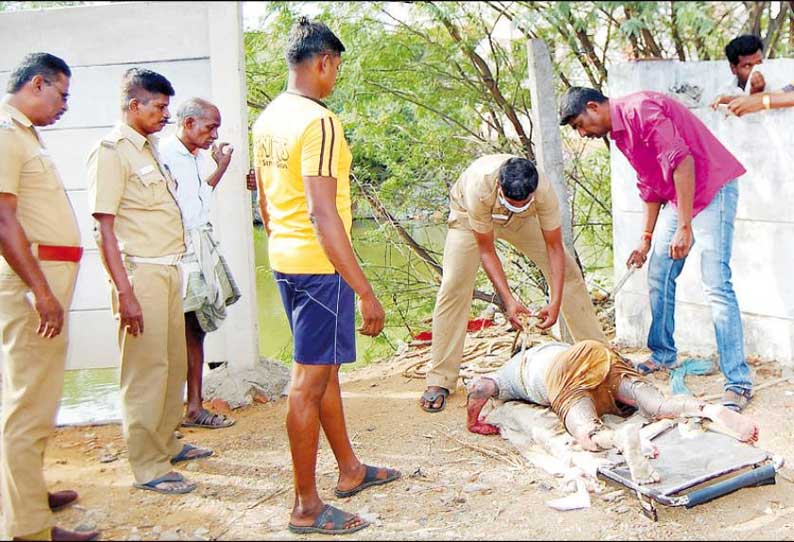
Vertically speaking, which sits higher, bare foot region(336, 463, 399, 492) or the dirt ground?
bare foot region(336, 463, 399, 492)

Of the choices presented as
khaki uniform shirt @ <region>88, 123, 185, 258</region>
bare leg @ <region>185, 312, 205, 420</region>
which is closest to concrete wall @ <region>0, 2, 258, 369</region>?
bare leg @ <region>185, 312, 205, 420</region>

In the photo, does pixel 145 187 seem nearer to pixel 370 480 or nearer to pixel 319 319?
pixel 319 319

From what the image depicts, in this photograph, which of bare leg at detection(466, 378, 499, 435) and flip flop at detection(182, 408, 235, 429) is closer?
bare leg at detection(466, 378, 499, 435)

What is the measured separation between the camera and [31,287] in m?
2.86

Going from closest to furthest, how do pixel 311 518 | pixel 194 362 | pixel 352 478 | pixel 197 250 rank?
pixel 311 518 → pixel 352 478 → pixel 197 250 → pixel 194 362

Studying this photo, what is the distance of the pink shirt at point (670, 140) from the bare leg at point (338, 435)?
2.18 m

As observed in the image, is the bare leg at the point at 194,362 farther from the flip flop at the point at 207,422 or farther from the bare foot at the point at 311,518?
the bare foot at the point at 311,518

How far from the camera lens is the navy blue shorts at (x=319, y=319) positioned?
3.04m

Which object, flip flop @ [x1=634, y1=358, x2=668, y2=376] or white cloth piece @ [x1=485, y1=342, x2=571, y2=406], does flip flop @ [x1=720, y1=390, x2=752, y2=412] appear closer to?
flip flop @ [x1=634, y1=358, x2=668, y2=376]

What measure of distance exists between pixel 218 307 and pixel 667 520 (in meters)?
2.47

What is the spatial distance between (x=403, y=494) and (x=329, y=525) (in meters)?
0.53

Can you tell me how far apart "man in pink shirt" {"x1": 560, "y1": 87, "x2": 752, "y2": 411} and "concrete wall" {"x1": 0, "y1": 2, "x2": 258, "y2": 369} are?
6.28 ft

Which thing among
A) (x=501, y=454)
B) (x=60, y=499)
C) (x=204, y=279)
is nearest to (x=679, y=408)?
(x=501, y=454)

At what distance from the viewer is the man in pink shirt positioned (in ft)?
14.3
